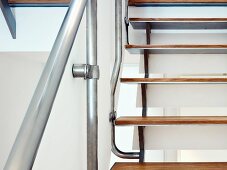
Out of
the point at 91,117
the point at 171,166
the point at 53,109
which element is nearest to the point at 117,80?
the point at 171,166

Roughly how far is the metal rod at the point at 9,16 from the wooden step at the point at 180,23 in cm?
72

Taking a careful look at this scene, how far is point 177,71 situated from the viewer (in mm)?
1781

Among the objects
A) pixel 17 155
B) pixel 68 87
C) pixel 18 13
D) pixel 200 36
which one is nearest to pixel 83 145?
pixel 68 87

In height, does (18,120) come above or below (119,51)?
→ below

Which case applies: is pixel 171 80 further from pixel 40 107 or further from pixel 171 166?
pixel 40 107

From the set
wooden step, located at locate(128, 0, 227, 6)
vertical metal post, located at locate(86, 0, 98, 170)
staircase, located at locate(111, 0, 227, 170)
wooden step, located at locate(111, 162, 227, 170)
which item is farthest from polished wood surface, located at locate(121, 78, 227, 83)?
wooden step, located at locate(128, 0, 227, 6)

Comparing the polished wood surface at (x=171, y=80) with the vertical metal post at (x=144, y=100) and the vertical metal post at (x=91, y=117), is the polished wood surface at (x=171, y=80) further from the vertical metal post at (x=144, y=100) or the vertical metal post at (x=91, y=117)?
the vertical metal post at (x=91, y=117)

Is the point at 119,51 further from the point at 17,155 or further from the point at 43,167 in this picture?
the point at 17,155

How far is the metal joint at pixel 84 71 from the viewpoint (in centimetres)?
82

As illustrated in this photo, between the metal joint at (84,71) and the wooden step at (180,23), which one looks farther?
the wooden step at (180,23)

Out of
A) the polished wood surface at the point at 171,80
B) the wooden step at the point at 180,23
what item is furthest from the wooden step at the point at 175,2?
the polished wood surface at the point at 171,80

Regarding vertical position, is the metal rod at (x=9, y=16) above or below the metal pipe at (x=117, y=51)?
above

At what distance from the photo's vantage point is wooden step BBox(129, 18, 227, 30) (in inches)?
69.2

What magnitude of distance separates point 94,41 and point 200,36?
1.40 meters
